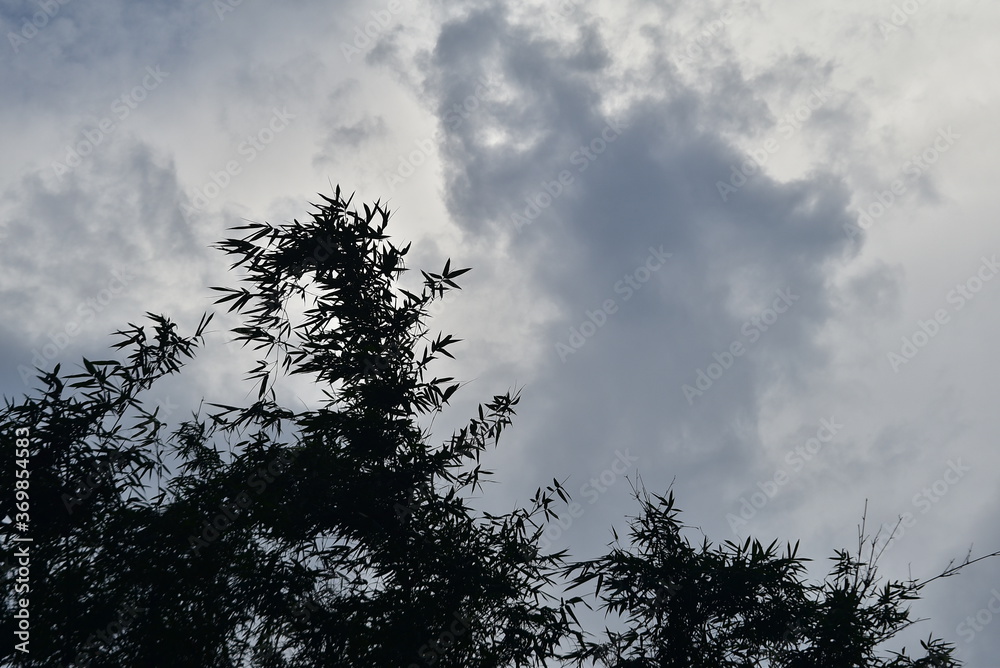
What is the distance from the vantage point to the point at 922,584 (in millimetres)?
7680

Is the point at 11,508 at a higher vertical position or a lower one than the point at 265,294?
lower

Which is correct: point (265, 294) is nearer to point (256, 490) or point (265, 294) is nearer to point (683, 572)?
point (256, 490)

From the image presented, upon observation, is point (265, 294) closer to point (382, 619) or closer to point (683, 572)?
point (382, 619)

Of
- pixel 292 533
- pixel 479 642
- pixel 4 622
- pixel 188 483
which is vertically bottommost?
pixel 4 622

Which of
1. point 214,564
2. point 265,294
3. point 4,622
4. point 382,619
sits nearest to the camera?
point 4,622

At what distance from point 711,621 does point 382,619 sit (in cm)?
318

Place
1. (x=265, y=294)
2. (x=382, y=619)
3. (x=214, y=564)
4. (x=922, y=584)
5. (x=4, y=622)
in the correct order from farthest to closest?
(x=265, y=294) → (x=922, y=584) → (x=382, y=619) → (x=214, y=564) → (x=4, y=622)

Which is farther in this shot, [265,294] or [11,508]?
[265,294]

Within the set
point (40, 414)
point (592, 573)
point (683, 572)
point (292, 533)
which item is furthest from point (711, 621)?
point (40, 414)

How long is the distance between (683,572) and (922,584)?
7.78 feet
